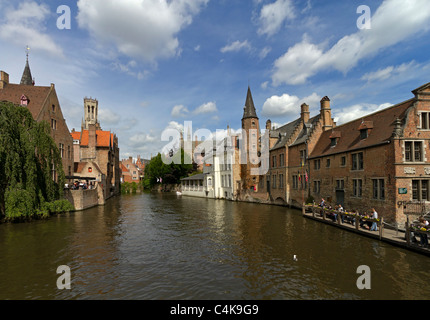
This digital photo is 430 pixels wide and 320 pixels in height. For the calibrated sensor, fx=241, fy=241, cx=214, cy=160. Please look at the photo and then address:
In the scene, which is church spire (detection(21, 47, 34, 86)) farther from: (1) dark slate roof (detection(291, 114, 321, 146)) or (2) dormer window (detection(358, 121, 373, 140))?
(2) dormer window (detection(358, 121, 373, 140))

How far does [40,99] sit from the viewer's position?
3344 cm

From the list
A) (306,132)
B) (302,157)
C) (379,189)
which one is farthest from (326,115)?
(379,189)

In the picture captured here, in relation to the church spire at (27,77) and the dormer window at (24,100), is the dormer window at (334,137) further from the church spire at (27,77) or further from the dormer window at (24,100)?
the church spire at (27,77)

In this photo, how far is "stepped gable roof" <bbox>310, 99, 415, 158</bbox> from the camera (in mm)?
20114

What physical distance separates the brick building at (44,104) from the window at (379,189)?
118ft

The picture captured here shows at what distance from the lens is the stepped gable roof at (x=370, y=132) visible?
2011cm

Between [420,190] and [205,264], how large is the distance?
1708 cm

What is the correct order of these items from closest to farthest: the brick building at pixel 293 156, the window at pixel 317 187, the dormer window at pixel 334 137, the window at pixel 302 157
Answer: the dormer window at pixel 334 137
the window at pixel 317 187
the brick building at pixel 293 156
the window at pixel 302 157

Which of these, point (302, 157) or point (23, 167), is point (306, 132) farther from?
point (23, 167)

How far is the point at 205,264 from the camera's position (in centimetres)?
1264

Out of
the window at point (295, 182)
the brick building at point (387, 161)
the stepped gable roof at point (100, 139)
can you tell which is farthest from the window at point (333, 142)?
the stepped gable roof at point (100, 139)
